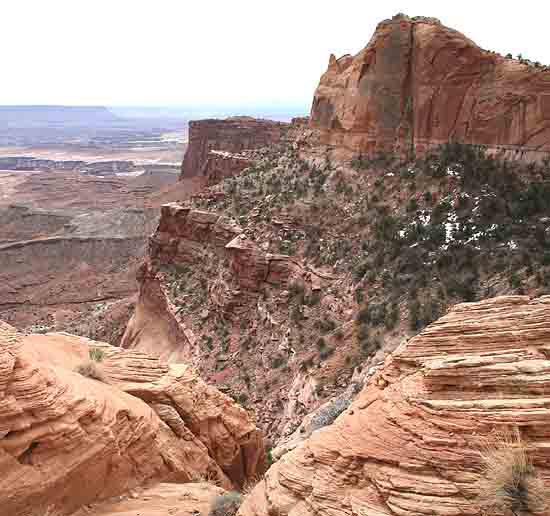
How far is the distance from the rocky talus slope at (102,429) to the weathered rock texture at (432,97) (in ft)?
58.3

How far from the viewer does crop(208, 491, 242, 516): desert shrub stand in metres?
10.4

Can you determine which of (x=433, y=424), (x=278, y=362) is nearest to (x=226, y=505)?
(x=433, y=424)

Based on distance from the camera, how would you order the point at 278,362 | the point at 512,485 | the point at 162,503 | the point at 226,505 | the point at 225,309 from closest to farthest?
the point at 512,485
the point at 226,505
the point at 162,503
the point at 278,362
the point at 225,309

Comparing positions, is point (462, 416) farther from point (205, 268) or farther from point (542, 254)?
point (205, 268)

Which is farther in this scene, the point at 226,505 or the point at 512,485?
the point at 226,505

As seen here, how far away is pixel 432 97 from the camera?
94.0ft

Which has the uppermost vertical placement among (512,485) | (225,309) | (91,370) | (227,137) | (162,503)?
(227,137)

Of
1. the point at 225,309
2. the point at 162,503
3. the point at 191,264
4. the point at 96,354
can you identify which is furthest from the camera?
the point at 191,264

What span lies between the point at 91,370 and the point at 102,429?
2.52 meters

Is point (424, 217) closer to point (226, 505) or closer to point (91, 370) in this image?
point (91, 370)

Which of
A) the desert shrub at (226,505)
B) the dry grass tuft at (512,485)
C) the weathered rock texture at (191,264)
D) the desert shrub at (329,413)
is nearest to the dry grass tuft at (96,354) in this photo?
the desert shrub at (226,505)

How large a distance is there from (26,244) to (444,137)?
206ft

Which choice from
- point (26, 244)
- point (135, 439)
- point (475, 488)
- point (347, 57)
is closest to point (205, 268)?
point (347, 57)

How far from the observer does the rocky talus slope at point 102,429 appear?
32.3 ft
